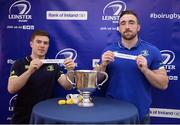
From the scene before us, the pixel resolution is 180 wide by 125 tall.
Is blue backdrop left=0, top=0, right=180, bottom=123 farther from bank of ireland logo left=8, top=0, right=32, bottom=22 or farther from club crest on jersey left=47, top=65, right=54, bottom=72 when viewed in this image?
club crest on jersey left=47, top=65, right=54, bottom=72

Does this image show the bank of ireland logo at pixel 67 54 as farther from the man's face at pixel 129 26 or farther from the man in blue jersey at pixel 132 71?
the man's face at pixel 129 26

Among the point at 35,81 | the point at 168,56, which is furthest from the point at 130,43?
the point at 35,81

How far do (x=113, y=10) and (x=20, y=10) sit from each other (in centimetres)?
94

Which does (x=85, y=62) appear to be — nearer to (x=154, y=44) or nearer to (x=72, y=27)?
→ (x=72, y=27)

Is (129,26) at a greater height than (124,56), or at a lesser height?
greater

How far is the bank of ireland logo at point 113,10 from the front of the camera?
2725 mm

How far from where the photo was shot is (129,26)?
237 cm

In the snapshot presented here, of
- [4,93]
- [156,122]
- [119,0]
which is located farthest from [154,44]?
[4,93]

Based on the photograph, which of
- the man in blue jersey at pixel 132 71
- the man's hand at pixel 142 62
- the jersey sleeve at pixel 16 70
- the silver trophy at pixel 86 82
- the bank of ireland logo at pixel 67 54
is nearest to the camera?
the silver trophy at pixel 86 82

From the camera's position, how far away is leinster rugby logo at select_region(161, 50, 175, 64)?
A: 2650mm

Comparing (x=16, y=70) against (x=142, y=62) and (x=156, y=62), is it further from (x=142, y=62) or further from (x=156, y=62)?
(x=156, y=62)

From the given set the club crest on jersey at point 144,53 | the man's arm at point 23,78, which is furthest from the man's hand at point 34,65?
the club crest on jersey at point 144,53

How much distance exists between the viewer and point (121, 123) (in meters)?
1.79

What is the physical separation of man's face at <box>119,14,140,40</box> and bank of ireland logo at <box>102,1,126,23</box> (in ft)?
1.14
